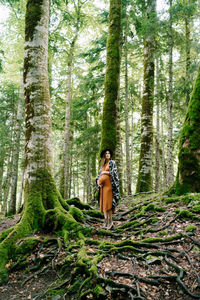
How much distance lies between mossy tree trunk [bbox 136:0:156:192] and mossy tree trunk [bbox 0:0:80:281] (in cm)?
528

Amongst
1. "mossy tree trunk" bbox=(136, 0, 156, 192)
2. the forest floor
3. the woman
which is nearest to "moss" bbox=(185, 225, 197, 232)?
the forest floor

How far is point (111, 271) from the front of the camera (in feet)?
10.6

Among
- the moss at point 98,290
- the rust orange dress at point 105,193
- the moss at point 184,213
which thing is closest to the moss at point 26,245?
the moss at point 98,290

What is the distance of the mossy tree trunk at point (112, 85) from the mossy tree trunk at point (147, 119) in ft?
5.41

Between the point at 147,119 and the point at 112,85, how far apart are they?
2846 mm

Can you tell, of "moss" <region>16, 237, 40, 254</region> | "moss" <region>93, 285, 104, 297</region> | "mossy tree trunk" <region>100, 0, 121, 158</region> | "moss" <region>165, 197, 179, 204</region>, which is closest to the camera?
"moss" <region>93, 285, 104, 297</region>

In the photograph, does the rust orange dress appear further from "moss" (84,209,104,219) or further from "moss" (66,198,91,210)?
"moss" (66,198,91,210)

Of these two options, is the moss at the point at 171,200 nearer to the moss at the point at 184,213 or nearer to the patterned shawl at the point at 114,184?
the moss at the point at 184,213

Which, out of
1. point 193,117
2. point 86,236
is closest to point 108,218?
point 86,236

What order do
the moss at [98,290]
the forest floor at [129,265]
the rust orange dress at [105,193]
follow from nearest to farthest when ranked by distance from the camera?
the moss at [98,290] < the forest floor at [129,265] < the rust orange dress at [105,193]

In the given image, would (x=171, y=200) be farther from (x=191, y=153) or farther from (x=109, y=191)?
(x=109, y=191)

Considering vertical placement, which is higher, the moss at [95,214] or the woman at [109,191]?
the woman at [109,191]

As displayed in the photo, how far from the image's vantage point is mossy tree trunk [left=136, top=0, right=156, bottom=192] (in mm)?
9695

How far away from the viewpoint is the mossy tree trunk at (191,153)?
553cm
